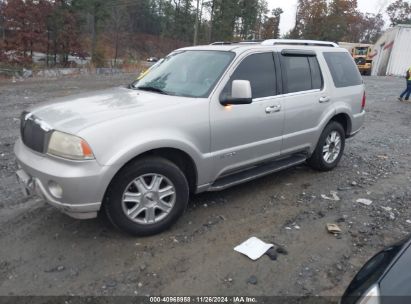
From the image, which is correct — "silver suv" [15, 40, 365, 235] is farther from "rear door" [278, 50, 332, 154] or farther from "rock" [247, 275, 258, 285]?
"rock" [247, 275, 258, 285]

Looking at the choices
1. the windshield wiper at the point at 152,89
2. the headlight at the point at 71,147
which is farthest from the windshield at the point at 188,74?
the headlight at the point at 71,147

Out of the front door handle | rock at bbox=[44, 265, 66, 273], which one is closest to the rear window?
the front door handle

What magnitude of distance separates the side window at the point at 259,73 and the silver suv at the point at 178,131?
0.5 inches

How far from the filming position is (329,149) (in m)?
5.39

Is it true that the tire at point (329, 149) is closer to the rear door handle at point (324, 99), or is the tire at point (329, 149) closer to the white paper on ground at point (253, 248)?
the rear door handle at point (324, 99)

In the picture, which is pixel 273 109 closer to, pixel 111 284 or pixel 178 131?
pixel 178 131

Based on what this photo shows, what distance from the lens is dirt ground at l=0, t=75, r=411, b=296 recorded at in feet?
9.42

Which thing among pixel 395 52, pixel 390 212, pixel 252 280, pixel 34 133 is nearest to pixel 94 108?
pixel 34 133

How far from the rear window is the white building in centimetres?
2614

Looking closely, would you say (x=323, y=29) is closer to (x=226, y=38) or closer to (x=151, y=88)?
(x=226, y=38)

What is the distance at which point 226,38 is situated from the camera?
46.5 metres

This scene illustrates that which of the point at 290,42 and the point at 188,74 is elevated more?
the point at 290,42

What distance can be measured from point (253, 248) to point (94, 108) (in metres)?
2.02

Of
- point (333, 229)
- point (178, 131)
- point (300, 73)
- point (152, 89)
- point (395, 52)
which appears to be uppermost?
point (395, 52)
